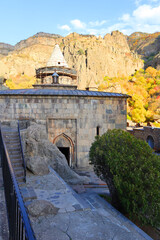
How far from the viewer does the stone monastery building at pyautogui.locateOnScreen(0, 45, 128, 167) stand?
9711 millimetres

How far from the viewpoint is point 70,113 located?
997cm

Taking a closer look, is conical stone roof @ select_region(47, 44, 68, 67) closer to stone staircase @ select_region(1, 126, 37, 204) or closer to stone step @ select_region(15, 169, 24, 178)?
stone staircase @ select_region(1, 126, 37, 204)

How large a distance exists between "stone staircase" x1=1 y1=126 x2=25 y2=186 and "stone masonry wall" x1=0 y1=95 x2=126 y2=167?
3.11 m

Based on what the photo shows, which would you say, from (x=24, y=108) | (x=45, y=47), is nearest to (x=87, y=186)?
(x=24, y=108)

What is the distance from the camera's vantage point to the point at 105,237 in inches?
125

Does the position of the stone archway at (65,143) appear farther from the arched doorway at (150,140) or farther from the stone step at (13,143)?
the arched doorway at (150,140)

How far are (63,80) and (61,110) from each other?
7964 mm

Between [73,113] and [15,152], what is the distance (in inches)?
182

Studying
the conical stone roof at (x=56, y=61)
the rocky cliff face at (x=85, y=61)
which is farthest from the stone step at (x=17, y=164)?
the rocky cliff face at (x=85, y=61)

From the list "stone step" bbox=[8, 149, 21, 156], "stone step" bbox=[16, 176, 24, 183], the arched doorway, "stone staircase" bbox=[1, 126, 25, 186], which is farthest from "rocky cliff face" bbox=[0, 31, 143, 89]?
"stone step" bbox=[16, 176, 24, 183]

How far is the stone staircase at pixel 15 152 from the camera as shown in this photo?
215 inches

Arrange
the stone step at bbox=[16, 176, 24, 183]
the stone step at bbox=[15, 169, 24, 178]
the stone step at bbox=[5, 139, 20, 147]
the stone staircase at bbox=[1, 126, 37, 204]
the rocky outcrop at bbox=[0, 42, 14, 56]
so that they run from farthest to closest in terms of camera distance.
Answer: the rocky outcrop at bbox=[0, 42, 14, 56] → the stone step at bbox=[5, 139, 20, 147] → the stone step at bbox=[15, 169, 24, 178] → the stone step at bbox=[16, 176, 24, 183] → the stone staircase at bbox=[1, 126, 37, 204]

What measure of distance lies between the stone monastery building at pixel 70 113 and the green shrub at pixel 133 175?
4.38m

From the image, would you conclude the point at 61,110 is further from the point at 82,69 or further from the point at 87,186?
the point at 82,69
